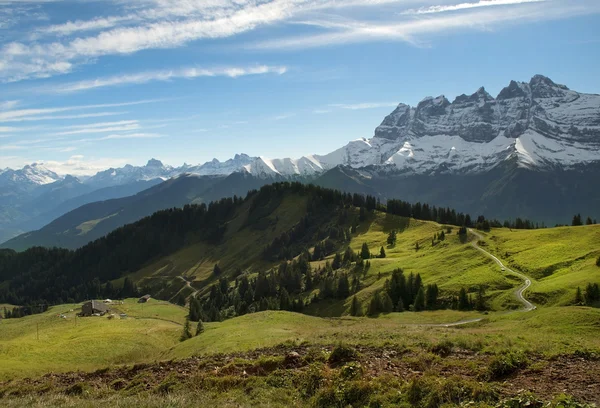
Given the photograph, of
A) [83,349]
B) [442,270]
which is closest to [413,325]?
[83,349]

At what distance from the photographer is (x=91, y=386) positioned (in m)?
30.8

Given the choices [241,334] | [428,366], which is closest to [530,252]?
[241,334]

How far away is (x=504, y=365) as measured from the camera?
23438 millimetres

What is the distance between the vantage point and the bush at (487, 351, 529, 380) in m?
23.2

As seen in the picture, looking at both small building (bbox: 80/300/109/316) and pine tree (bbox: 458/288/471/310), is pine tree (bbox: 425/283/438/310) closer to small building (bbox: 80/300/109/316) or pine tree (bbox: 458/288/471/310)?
pine tree (bbox: 458/288/471/310)

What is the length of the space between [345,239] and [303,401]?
563ft

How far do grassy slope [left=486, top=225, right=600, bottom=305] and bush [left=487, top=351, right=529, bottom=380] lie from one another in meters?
40.4

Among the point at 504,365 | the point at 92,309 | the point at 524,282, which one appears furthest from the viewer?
the point at 92,309

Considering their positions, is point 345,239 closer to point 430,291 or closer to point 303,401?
point 430,291

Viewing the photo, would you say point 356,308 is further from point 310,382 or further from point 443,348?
point 310,382

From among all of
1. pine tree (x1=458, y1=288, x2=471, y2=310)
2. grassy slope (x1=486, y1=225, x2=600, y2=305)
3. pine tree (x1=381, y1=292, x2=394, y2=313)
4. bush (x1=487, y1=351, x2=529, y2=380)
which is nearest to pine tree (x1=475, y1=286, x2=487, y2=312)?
pine tree (x1=458, y1=288, x2=471, y2=310)

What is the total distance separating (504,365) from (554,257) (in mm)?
72843

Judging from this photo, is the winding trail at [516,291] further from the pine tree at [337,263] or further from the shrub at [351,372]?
the pine tree at [337,263]

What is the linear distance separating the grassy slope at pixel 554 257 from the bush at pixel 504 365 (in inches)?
1590
